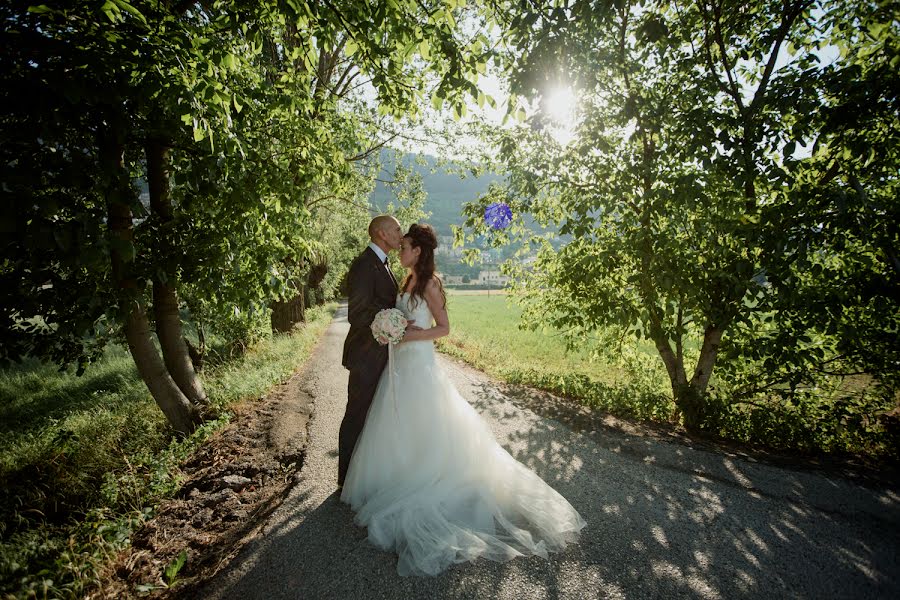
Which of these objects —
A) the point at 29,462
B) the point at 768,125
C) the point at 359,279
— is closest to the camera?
the point at 359,279

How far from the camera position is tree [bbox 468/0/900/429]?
3863 millimetres

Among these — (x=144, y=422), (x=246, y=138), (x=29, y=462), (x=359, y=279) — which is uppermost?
(x=246, y=138)

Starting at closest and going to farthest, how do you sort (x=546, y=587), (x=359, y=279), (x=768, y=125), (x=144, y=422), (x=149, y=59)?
1. (x=546, y=587)
2. (x=149, y=59)
3. (x=359, y=279)
4. (x=768, y=125)
5. (x=144, y=422)

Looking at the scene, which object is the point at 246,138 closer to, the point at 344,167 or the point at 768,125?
the point at 344,167

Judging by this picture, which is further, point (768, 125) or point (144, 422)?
point (144, 422)

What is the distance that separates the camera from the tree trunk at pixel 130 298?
2953mm

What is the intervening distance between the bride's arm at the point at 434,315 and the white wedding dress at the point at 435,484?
12cm

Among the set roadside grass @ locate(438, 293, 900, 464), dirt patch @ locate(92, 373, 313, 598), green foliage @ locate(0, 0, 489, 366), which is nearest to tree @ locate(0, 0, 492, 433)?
green foliage @ locate(0, 0, 489, 366)

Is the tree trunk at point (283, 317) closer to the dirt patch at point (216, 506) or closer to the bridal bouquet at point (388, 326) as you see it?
the dirt patch at point (216, 506)

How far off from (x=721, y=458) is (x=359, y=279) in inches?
191

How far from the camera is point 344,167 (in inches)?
239

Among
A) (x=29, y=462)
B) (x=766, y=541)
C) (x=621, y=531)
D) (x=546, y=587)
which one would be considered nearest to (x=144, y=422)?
(x=29, y=462)

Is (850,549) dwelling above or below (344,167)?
below

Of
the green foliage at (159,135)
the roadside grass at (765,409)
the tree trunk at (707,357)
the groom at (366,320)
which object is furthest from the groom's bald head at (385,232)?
the tree trunk at (707,357)
